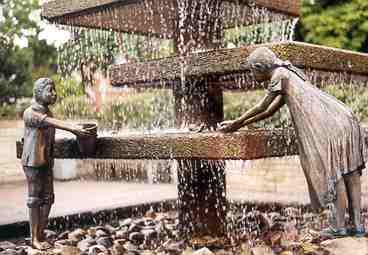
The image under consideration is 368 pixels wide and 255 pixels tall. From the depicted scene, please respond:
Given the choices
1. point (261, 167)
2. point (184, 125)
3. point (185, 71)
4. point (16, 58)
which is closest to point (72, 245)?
point (184, 125)

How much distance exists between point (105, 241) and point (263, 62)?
7.90 feet

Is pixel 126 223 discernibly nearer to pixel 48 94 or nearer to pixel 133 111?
pixel 48 94

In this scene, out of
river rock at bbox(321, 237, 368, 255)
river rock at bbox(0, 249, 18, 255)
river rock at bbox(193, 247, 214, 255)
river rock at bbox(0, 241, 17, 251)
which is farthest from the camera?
river rock at bbox(0, 241, 17, 251)

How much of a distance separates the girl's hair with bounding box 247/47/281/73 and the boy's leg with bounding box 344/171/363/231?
955 mm

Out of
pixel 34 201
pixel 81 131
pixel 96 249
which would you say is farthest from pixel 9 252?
pixel 81 131

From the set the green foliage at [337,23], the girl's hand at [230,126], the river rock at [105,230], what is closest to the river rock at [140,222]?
the river rock at [105,230]

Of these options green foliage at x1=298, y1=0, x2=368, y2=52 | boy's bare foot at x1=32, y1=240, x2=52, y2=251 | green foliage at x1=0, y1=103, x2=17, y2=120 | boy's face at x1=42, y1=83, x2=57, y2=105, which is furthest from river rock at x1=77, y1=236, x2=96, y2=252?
green foliage at x1=0, y1=103, x2=17, y2=120

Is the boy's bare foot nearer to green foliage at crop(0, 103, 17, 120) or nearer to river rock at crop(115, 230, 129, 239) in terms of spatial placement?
river rock at crop(115, 230, 129, 239)

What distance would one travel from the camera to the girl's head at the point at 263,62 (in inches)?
170

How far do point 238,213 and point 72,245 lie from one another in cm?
232

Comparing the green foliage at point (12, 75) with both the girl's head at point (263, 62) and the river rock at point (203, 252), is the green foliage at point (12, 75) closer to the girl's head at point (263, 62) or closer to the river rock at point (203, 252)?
the river rock at point (203, 252)

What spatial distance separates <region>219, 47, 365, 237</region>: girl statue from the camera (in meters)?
4.12

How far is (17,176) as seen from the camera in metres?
14.4

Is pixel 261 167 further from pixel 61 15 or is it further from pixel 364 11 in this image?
pixel 61 15
